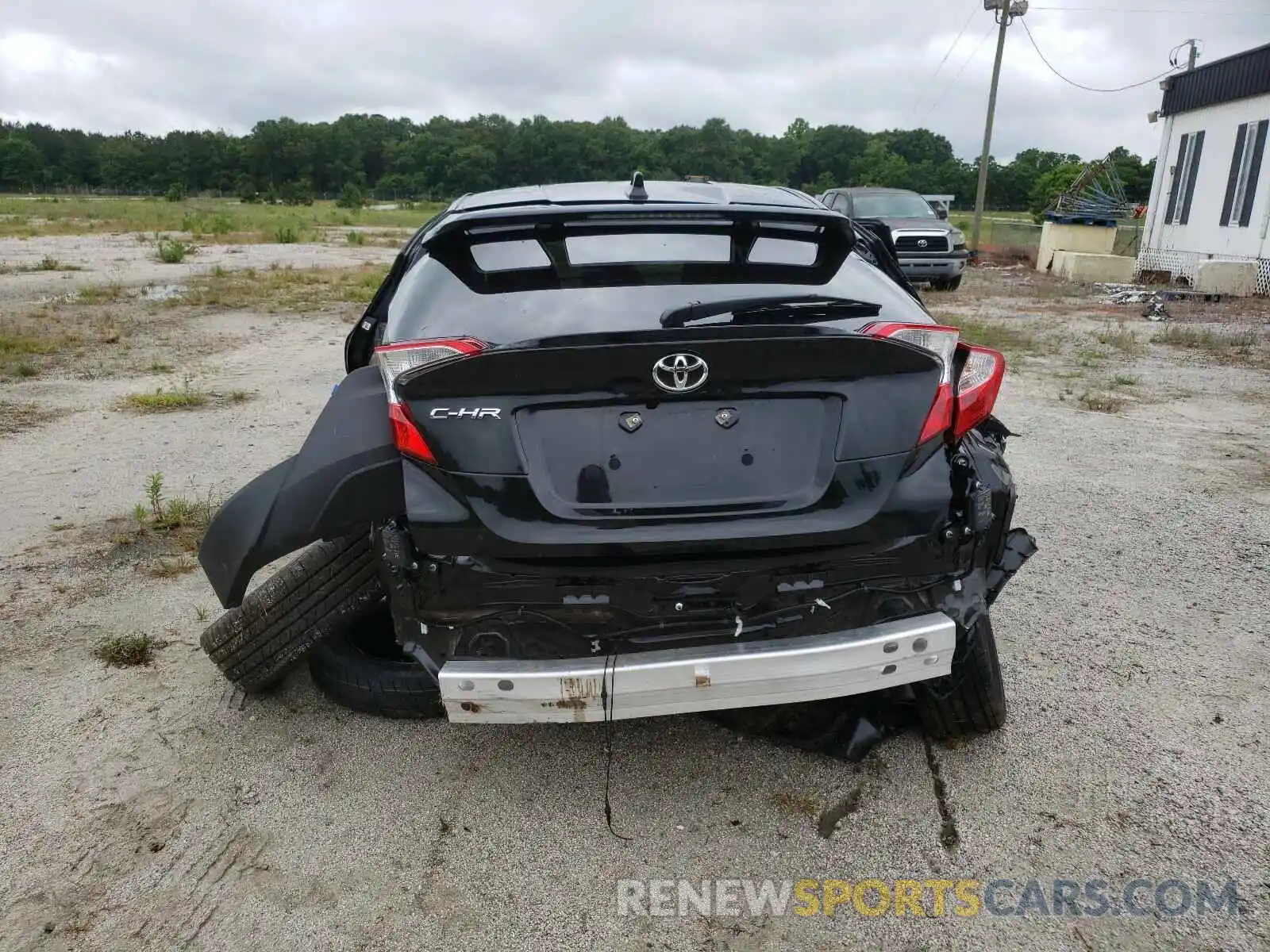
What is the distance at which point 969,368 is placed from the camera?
2.46 metres

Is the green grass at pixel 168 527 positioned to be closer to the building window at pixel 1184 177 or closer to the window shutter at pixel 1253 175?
the window shutter at pixel 1253 175

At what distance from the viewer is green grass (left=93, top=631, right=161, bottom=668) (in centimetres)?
339

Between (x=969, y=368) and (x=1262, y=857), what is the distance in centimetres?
152

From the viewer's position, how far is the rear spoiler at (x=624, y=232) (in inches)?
98.9

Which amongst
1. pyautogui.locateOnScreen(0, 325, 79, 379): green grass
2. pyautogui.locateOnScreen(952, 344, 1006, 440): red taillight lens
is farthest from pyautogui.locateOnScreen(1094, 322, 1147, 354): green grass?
pyautogui.locateOnScreen(0, 325, 79, 379): green grass

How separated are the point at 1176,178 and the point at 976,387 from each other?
2181 centimetres

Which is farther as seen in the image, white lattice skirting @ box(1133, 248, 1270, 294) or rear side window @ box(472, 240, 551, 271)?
white lattice skirting @ box(1133, 248, 1270, 294)

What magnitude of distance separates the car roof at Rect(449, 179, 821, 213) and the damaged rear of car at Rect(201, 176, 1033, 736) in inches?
15.9

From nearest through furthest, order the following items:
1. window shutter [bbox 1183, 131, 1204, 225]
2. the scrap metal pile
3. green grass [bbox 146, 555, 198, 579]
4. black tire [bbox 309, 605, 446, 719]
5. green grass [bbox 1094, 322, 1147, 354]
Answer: black tire [bbox 309, 605, 446, 719]
green grass [bbox 146, 555, 198, 579]
green grass [bbox 1094, 322, 1147, 354]
window shutter [bbox 1183, 131, 1204, 225]
the scrap metal pile

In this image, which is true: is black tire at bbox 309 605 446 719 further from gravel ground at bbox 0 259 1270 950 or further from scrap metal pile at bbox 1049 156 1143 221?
scrap metal pile at bbox 1049 156 1143 221

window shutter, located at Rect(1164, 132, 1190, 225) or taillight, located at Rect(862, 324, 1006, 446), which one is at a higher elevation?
window shutter, located at Rect(1164, 132, 1190, 225)

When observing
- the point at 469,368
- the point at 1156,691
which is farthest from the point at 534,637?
the point at 1156,691

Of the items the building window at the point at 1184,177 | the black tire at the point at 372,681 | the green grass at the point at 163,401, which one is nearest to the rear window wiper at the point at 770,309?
the black tire at the point at 372,681

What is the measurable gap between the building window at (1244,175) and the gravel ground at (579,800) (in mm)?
16523
